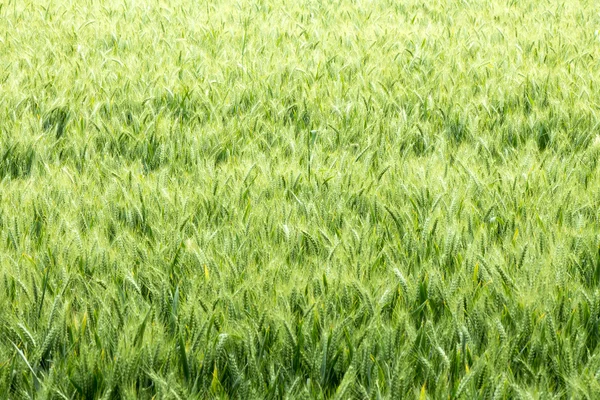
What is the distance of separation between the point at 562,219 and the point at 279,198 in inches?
34.2

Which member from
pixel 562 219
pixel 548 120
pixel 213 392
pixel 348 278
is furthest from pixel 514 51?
pixel 213 392

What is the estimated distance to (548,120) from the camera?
3.33 metres

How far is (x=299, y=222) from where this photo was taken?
2225 mm

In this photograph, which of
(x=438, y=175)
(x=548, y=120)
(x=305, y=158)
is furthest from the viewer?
(x=548, y=120)

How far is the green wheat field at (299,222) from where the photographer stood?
1.59m

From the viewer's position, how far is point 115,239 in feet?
6.95

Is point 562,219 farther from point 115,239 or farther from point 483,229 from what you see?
point 115,239

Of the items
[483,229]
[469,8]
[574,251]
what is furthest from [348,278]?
[469,8]

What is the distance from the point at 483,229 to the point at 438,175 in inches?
19.6

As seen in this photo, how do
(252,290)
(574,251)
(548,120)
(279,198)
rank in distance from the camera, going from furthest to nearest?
1. (548,120)
2. (279,198)
3. (574,251)
4. (252,290)

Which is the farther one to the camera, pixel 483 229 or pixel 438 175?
pixel 438 175

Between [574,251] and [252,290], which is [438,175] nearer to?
[574,251]

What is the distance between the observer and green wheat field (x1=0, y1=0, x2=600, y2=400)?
1588 millimetres

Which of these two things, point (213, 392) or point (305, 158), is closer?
point (213, 392)
